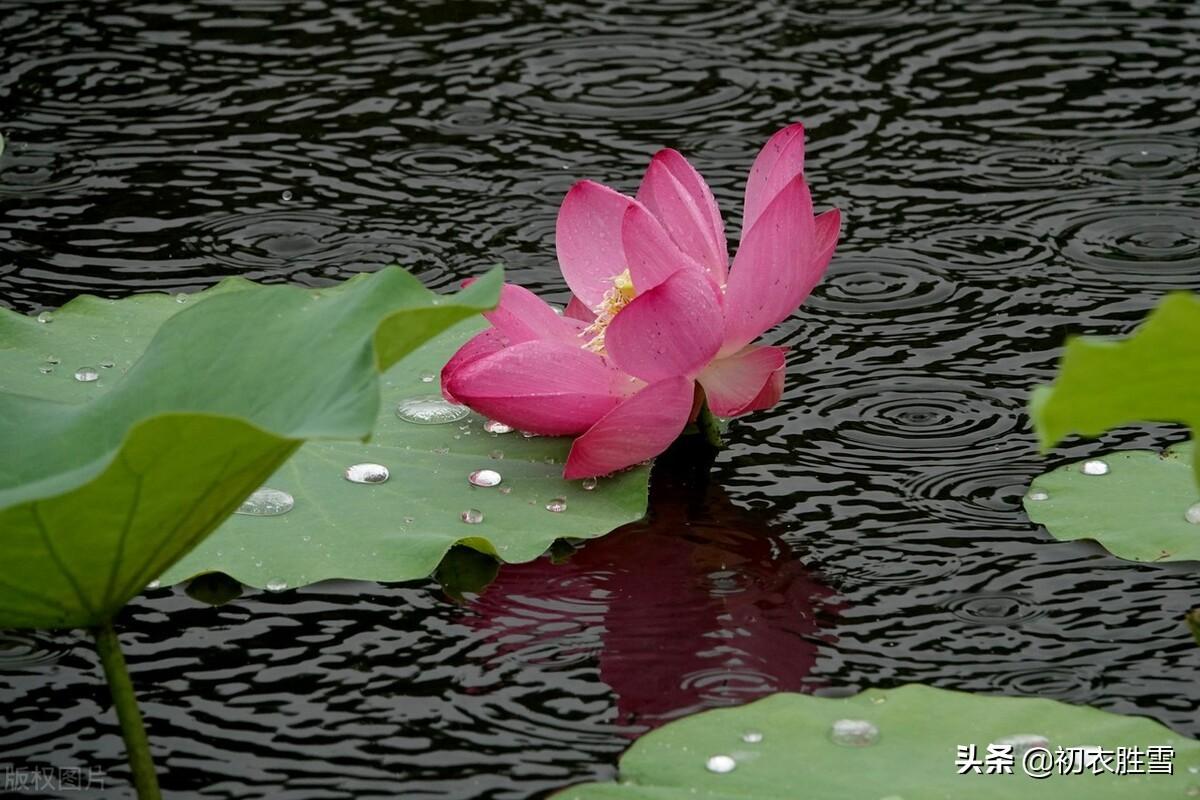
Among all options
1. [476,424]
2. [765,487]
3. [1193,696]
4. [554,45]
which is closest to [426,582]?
[476,424]

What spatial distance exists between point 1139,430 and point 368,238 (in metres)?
1.05

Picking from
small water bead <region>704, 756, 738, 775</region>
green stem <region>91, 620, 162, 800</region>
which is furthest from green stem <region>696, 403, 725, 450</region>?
green stem <region>91, 620, 162, 800</region>

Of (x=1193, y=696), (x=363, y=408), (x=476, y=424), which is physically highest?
(x=363, y=408)

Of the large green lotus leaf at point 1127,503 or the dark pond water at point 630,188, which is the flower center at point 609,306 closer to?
the dark pond water at point 630,188

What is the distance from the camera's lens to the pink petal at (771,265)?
57.2 inches

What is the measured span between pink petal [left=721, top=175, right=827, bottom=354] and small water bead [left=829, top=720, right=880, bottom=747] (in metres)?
0.47

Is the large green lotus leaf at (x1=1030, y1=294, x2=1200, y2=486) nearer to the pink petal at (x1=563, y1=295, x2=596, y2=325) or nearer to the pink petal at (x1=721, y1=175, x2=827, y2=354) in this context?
the pink petal at (x1=721, y1=175, x2=827, y2=354)

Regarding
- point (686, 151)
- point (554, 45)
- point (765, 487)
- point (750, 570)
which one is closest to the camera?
point (750, 570)

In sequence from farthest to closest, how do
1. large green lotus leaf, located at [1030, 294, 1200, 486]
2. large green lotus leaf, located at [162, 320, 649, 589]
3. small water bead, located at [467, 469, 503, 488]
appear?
small water bead, located at [467, 469, 503, 488] → large green lotus leaf, located at [162, 320, 649, 589] → large green lotus leaf, located at [1030, 294, 1200, 486]

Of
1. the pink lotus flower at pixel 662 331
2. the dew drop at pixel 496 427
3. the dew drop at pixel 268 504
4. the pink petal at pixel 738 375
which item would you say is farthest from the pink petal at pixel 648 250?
the dew drop at pixel 268 504

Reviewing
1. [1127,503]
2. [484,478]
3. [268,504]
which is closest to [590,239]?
[484,478]

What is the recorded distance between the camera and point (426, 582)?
1.45 m

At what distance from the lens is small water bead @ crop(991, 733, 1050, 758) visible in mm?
1102

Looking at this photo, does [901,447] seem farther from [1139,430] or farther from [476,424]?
[476,424]
